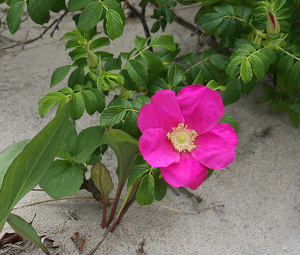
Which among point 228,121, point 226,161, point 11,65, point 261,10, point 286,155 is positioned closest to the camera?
point 226,161

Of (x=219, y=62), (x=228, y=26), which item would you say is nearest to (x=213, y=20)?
(x=228, y=26)

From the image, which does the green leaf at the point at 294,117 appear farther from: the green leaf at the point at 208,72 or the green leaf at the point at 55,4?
the green leaf at the point at 55,4

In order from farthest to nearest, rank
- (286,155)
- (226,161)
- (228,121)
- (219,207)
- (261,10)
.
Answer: (286,155), (219,207), (261,10), (228,121), (226,161)

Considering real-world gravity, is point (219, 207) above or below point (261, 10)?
below

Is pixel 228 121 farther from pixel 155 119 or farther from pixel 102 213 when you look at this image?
pixel 102 213

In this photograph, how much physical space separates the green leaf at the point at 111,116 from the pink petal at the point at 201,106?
0.64ft

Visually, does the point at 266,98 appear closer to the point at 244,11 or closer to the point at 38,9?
the point at 244,11

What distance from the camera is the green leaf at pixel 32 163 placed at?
84cm

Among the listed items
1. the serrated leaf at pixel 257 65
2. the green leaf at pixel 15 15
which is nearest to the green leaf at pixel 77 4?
the green leaf at pixel 15 15

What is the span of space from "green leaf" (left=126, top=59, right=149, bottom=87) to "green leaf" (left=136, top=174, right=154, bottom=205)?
13.0 inches

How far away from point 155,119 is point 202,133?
16cm

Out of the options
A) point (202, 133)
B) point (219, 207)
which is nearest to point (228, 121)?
point (202, 133)

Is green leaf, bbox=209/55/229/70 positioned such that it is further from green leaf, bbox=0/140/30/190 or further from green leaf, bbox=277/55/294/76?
Result: green leaf, bbox=0/140/30/190

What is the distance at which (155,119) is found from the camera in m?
0.98
